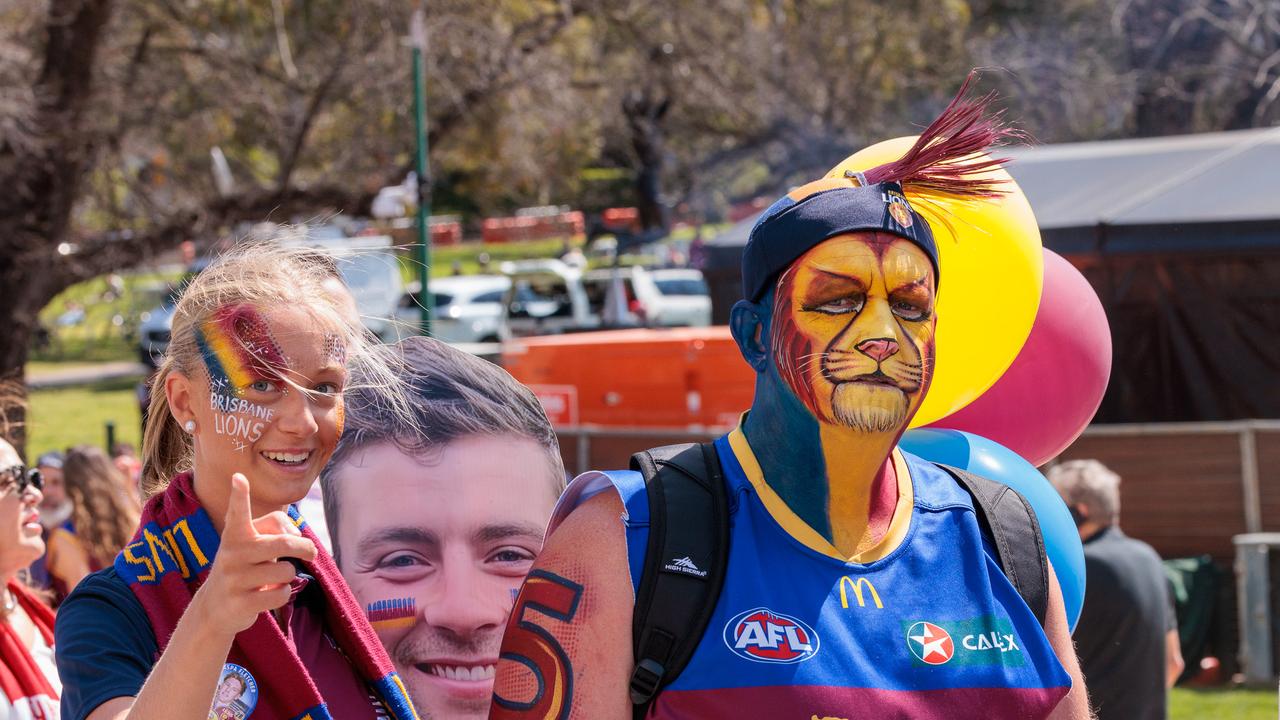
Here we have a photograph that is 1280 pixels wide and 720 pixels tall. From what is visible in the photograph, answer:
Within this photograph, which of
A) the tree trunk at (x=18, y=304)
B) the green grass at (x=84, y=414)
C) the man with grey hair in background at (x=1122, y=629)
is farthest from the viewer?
the green grass at (x=84, y=414)

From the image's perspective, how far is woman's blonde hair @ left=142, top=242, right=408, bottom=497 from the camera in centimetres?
→ 195

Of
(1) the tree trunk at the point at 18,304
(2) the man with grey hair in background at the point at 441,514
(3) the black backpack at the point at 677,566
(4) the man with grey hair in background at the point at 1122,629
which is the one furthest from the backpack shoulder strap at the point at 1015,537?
(1) the tree trunk at the point at 18,304

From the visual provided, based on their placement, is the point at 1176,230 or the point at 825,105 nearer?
the point at 1176,230

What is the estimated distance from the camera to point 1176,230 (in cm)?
1010

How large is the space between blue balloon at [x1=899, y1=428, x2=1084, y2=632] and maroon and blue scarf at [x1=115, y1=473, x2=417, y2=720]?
1111 mm

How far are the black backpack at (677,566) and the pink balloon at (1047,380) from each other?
1037 mm

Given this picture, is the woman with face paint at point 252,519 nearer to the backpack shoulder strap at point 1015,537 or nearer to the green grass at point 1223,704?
the backpack shoulder strap at point 1015,537

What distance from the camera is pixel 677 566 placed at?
1836 mm

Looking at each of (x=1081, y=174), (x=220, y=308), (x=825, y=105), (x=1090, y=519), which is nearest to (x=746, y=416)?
(x=220, y=308)

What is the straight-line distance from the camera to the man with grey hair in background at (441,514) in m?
2.36

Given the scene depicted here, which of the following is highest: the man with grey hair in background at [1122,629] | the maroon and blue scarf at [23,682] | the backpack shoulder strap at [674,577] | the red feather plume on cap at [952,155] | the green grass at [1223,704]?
the red feather plume on cap at [952,155]

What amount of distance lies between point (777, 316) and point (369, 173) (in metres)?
11.3

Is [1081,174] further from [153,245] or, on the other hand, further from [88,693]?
[88,693]

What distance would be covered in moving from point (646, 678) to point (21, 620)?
1.88 metres
